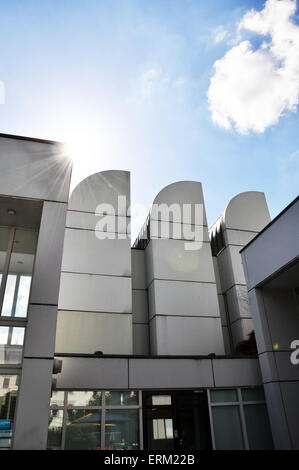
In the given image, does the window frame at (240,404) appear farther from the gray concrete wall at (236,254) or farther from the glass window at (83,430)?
the glass window at (83,430)

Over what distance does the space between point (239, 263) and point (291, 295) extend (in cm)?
469

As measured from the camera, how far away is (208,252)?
16656mm

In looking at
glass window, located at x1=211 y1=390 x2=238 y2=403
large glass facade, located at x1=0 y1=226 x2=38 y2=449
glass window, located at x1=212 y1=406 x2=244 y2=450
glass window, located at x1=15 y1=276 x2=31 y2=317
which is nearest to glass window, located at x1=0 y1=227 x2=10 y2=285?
large glass facade, located at x1=0 y1=226 x2=38 y2=449

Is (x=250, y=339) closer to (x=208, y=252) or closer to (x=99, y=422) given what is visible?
(x=208, y=252)

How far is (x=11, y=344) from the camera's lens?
24.5 ft

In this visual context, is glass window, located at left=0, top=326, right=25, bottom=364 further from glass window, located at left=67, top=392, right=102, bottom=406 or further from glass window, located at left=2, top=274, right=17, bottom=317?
glass window, located at left=67, top=392, right=102, bottom=406

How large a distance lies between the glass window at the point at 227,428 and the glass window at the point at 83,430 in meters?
3.89

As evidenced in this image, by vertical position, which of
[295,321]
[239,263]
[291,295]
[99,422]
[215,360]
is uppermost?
[239,263]

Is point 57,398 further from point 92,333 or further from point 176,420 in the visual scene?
point 176,420

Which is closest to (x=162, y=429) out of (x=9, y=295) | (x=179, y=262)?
(x=9, y=295)

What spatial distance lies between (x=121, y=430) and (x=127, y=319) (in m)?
4.41

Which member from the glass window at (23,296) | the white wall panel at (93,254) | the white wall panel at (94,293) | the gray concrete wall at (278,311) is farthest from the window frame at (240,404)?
the glass window at (23,296)
